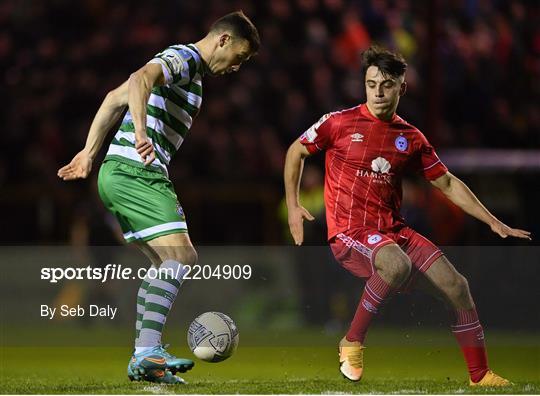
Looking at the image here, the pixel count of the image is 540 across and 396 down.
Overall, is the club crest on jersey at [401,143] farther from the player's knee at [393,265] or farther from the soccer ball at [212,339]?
the soccer ball at [212,339]

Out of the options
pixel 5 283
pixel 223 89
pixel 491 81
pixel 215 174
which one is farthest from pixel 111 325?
pixel 491 81

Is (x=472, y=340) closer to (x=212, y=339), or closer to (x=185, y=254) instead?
(x=212, y=339)

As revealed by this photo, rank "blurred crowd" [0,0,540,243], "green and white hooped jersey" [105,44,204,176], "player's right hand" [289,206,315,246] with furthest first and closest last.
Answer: "blurred crowd" [0,0,540,243], "player's right hand" [289,206,315,246], "green and white hooped jersey" [105,44,204,176]

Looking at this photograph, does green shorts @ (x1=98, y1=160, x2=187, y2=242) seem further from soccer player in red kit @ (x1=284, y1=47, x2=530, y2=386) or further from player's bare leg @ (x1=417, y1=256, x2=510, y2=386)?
player's bare leg @ (x1=417, y1=256, x2=510, y2=386)

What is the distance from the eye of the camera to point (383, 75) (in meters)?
8.95

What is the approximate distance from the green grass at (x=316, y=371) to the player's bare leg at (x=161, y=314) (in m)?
0.10

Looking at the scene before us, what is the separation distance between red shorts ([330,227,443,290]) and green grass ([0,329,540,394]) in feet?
1.54

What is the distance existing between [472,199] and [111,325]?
4.61m

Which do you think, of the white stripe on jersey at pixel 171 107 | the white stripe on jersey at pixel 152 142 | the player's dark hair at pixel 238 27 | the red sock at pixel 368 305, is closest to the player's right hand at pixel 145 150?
the white stripe on jersey at pixel 152 142

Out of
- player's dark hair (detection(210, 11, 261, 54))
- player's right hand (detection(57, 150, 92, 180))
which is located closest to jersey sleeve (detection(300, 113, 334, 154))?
player's dark hair (detection(210, 11, 261, 54))

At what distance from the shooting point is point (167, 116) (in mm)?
8938

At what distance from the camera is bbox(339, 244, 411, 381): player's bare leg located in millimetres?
8875

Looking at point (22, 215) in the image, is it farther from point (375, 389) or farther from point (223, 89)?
point (375, 389)

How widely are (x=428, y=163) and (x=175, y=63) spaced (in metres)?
1.69
